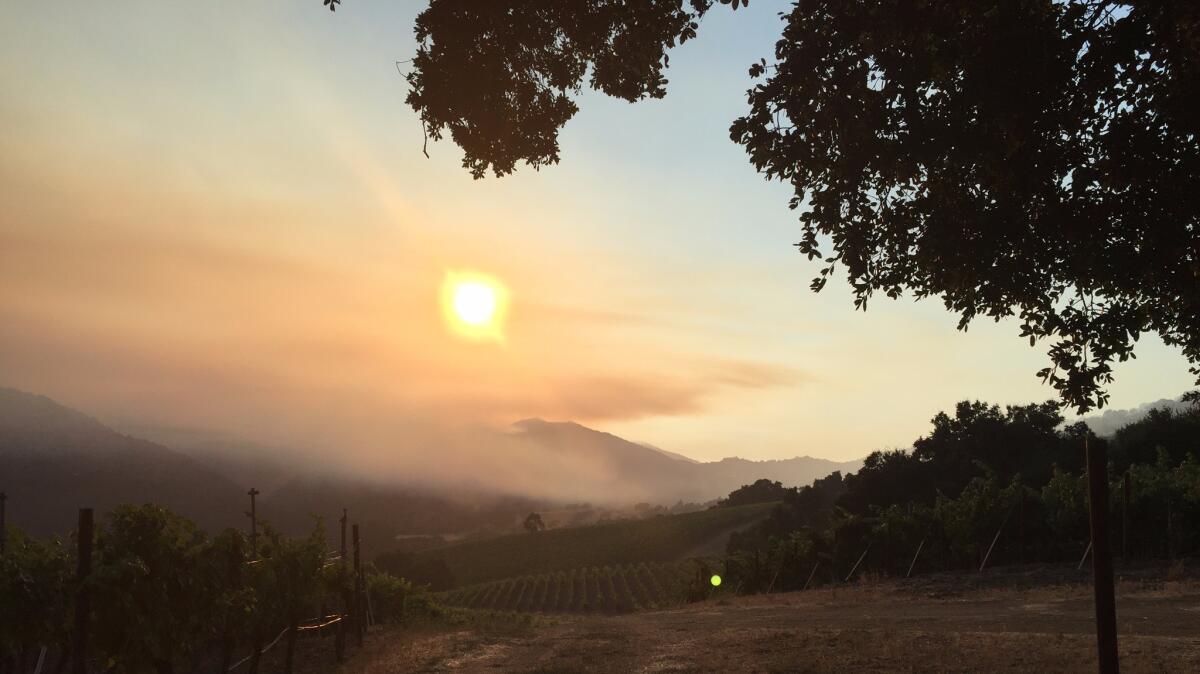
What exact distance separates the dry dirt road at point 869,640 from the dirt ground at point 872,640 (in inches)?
1.5

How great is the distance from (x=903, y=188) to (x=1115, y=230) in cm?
244

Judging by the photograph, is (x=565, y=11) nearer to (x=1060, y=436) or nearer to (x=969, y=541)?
(x=969, y=541)

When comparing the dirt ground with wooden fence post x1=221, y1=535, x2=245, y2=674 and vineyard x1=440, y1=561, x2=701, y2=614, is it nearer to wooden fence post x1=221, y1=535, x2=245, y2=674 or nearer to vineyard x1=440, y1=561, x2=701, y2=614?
wooden fence post x1=221, y1=535, x2=245, y2=674

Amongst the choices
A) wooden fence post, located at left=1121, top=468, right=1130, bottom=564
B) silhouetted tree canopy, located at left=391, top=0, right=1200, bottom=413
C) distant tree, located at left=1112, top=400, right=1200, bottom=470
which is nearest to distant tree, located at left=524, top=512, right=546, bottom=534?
distant tree, located at left=1112, top=400, right=1200, bottom=470

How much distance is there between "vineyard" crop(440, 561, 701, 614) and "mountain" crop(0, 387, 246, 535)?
1815 inches

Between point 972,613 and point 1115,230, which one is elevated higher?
point 1115,230

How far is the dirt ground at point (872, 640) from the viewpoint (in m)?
14.7

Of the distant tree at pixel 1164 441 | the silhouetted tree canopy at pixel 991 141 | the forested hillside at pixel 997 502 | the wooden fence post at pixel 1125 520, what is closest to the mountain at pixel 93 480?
the forested hillside at pixel 997 502

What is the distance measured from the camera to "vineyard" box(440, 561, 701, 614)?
79.3 m

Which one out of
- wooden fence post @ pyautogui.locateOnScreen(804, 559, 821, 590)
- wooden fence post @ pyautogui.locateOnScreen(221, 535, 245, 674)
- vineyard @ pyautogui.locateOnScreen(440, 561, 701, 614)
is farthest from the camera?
vineyard @ pyautogui.locateOnScreen(440, 561, 701, 614)

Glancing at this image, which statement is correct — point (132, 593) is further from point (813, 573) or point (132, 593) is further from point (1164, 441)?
point (1164, 441)

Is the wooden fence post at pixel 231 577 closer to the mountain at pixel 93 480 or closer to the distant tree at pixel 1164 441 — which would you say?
the distant tree at pixel 1164 441

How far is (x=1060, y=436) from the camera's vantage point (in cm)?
6981

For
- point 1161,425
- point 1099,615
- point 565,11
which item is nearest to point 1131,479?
point 1161,425
